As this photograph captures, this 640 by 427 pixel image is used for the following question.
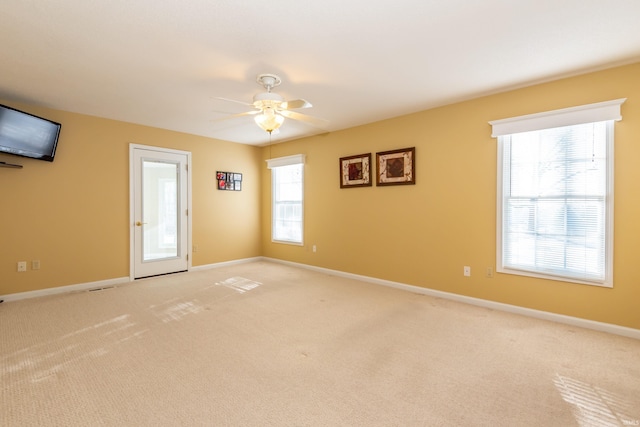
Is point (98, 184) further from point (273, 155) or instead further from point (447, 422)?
point (447, 422)

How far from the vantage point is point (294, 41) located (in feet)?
7.84

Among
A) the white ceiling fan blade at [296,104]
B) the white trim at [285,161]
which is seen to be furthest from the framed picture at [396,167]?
the white ceiling fan blade at [296,104]

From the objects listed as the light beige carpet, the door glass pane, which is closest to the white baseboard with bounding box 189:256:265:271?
the door glass pane

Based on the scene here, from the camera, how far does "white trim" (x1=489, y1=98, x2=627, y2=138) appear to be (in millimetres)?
2781

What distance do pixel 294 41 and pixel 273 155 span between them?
157 inches

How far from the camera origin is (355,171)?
488cm

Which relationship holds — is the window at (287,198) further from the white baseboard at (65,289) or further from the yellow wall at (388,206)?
the white baseboard at (65,289)

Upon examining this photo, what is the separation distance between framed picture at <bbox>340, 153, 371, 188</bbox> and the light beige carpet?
1.98 m

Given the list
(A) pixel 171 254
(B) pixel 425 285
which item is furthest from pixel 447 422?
(A) pixel 171 254

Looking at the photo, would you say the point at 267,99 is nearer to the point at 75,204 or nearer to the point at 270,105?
the point at 270,105

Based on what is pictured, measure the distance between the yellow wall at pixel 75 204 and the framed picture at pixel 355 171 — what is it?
269 cm

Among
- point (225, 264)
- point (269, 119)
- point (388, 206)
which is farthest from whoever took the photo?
point (225, 264)

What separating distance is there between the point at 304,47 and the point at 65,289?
451 centimetres

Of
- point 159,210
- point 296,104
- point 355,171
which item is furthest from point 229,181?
point 296,104
